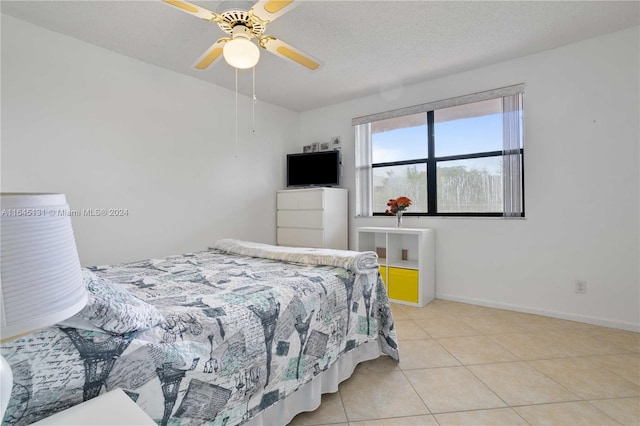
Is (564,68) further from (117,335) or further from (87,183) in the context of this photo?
(87,183)

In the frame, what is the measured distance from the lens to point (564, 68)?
9.03 ft

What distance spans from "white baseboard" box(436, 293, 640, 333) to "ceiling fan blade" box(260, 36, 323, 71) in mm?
2729

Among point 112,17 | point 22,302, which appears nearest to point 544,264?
point 22,302

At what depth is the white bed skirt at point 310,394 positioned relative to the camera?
133cm

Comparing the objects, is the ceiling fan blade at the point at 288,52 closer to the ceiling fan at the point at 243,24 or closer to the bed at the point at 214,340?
the ceiling fan at the point at 243,24

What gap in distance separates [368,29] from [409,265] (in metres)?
2.30

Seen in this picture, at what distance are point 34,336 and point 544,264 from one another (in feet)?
11.5

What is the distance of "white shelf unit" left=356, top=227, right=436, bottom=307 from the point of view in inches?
124

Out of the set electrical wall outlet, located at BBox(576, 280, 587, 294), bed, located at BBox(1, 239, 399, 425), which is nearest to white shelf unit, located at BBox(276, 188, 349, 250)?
bed, located at BBox(1, 239, 399, 425)

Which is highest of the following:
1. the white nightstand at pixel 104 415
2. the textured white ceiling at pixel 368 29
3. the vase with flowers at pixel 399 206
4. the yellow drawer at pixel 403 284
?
the textured white ceiling at pixel 368 29

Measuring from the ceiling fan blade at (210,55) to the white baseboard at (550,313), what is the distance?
10.4ft

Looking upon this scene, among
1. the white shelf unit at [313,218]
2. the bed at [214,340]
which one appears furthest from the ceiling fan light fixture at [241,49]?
the white shelf unit at [313,218]

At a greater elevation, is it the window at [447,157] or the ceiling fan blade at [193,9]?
the ceiling fan blade at [193,9]

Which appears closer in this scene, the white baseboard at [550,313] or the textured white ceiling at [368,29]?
the textured white ceiling at [368,29]
